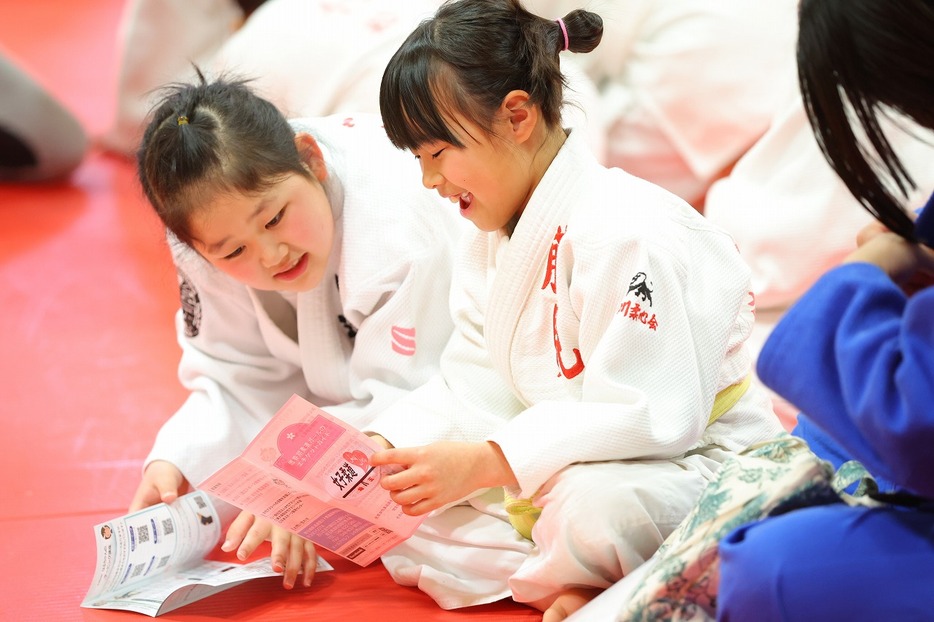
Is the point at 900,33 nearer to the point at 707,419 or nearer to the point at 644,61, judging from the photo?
the point at 707,419

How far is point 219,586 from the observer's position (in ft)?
5.14

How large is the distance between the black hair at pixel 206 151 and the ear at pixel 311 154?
3 centimetres

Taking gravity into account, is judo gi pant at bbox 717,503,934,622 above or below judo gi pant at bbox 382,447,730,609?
above

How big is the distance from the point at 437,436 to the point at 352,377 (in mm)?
297

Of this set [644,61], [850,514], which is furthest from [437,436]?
[644,61]

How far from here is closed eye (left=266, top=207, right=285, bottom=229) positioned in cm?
168

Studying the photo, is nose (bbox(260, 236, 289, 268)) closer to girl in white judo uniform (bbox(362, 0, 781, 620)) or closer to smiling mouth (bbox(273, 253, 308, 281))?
smiling mouth (bbox(273, 253, 308, 281))

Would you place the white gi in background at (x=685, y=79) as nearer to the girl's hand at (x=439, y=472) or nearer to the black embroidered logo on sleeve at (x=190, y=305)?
the black embroidered logo on sleeve at (x=190, y=305)

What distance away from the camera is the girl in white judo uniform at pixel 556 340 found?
138 centimetres

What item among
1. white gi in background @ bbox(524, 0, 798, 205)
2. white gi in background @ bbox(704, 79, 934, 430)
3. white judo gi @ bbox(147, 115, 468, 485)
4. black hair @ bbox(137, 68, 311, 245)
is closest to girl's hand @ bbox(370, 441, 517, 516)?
white judo gi @ bbox(147, 115, 468, 485)

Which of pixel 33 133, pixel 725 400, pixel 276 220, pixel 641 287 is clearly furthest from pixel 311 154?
pixel 33 133

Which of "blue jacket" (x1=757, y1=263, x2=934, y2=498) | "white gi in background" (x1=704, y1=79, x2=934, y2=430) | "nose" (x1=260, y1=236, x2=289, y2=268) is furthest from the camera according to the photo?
"white gi in background" (x1=704, y1=79, x2=934, y2=430)

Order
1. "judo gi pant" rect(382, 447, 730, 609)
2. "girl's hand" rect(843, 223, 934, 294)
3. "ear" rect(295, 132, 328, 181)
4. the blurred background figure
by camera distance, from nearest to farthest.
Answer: "girl's hand" rect(843, 223, 934, 294) → "judo gi pant" rect(382, 447, 730, 609) → "ear" rect(295, 132, 328, 181) → the blurred background figure

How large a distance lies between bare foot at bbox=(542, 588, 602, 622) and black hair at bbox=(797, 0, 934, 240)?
0.64 m
